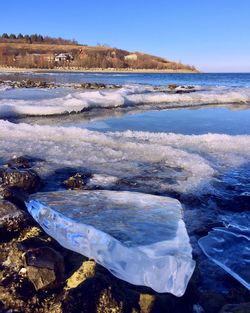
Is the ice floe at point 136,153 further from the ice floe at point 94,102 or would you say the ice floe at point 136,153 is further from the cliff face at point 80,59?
the cliff face at point 80,59

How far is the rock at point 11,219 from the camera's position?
212cm

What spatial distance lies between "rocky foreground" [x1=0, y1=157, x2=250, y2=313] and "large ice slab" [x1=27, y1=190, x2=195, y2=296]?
0.23 feet

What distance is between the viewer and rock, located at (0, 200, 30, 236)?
212 cm

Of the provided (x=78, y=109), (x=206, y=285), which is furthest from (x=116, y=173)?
(x=78, y=109)

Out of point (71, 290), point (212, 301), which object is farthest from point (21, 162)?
point (212, 301)

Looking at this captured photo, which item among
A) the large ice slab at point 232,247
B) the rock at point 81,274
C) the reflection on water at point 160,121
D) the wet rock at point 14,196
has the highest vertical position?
the wet rock at point 14,196

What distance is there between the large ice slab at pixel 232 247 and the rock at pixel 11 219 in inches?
41.9

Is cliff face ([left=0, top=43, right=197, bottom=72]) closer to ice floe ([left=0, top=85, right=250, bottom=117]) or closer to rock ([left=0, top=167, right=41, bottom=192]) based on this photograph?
ice floe ([left=0, top=85, right=250, bottom=117])

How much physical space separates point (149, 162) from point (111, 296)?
7.83 feet

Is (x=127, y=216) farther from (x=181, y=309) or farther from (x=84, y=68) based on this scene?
(x=84, y=68)

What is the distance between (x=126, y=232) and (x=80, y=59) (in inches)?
3017

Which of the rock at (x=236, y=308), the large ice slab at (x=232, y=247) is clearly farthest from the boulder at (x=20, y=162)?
the rock at (x=236, y=308)

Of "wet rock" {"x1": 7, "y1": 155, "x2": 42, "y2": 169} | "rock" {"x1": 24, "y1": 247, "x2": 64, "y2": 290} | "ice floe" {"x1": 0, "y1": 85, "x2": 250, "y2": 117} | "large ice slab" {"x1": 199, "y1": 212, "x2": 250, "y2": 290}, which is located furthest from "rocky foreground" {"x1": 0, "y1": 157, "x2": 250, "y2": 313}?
"ice floe" {"x1": 0, "y1": 85, "x2": 250, "y2": 117}

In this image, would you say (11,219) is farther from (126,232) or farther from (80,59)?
(80,59)
